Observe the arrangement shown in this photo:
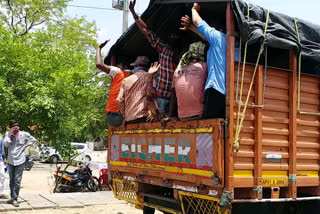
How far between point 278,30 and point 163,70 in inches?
65.4

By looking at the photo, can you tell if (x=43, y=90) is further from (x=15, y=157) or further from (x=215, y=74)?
(x=215, y=74)

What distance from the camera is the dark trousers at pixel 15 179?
8.43 metres

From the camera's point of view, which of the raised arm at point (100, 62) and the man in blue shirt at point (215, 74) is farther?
the raised arm at point (100, 62)

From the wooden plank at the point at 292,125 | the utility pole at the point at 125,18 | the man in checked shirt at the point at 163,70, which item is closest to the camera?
the wooden plank at the point at 292,125

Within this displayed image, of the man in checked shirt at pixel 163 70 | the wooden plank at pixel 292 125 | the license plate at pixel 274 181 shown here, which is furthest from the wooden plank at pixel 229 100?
the man in checked shirt at pixel 163 70

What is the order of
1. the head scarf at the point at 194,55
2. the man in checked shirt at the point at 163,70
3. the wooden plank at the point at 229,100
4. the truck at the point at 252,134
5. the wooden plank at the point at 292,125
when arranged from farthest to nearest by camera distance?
the man in checked shirt at the point at 163,70
the head scarf at the point at 194,55
the wooden plank at the point at 292,125
the truck at the point at 252,134
the wooden plank at the point at 229,100

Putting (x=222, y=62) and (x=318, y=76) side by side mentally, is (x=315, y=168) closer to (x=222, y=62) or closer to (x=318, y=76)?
(x=318, y=76)

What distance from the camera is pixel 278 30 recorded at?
14.6 ft

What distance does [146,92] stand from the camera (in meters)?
5.71

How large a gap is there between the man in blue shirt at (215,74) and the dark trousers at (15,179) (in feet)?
18.1

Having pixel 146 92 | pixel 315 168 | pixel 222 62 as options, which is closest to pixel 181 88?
pixel 222 62

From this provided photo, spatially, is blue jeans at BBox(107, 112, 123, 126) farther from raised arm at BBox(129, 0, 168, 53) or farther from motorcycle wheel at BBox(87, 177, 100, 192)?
motorcycle wheel at BBox(87, 177, 100, 192)

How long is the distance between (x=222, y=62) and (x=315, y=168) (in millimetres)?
1804

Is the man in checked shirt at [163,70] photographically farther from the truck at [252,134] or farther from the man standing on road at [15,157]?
the man standing on road at [15,157]
